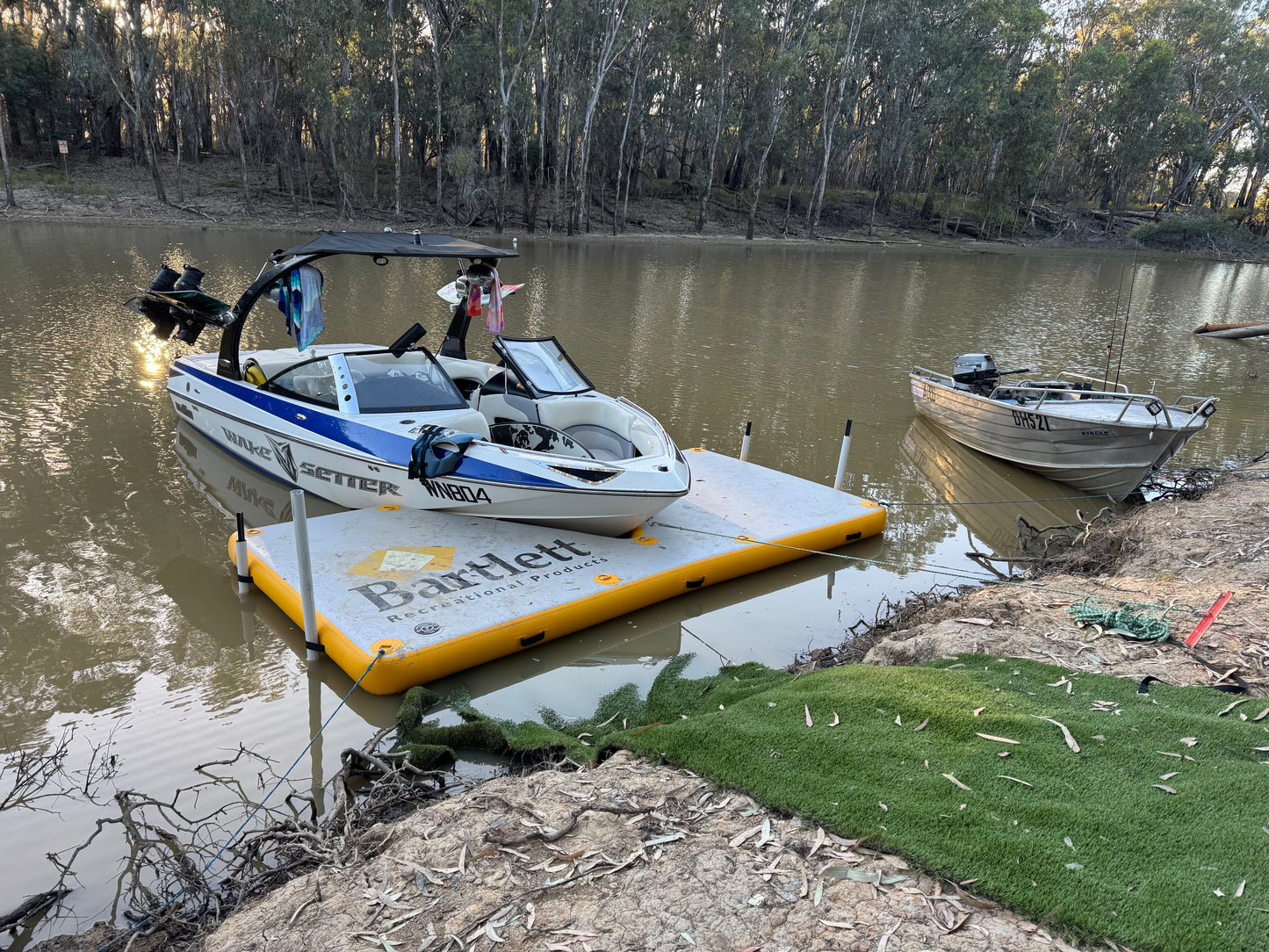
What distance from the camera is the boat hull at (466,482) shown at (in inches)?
259

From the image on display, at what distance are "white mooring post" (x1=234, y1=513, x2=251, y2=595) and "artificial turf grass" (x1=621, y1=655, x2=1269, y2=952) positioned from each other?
3729 mm

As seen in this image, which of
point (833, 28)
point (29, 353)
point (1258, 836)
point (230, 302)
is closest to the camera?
point (1258, 836)

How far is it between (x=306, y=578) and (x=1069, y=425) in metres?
8.55

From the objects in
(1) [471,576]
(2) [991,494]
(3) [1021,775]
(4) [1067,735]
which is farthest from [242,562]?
(2) [991,494]

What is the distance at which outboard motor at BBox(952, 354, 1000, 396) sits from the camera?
11406mm

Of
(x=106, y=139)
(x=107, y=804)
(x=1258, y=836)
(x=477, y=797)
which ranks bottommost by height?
(x=107, y=804)

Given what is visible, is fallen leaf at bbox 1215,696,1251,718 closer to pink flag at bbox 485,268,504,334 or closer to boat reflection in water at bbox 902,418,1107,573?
boat reflection in water at bbox 902,418,1107,573

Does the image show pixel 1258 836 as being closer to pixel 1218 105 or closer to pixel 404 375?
pixel 404 375

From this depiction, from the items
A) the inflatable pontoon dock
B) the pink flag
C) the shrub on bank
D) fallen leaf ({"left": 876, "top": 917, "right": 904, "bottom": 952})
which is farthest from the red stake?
the shrub on bank

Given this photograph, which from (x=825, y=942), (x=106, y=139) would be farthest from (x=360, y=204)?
(x=825, y=942)

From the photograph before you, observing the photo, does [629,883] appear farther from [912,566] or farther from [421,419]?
[912,566]

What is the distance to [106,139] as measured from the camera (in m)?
40.8

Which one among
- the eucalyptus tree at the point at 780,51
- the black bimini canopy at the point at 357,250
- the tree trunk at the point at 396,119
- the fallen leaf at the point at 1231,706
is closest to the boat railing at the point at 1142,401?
the fallen leaf at the point at 1231,706

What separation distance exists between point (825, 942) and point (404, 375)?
6198mm
